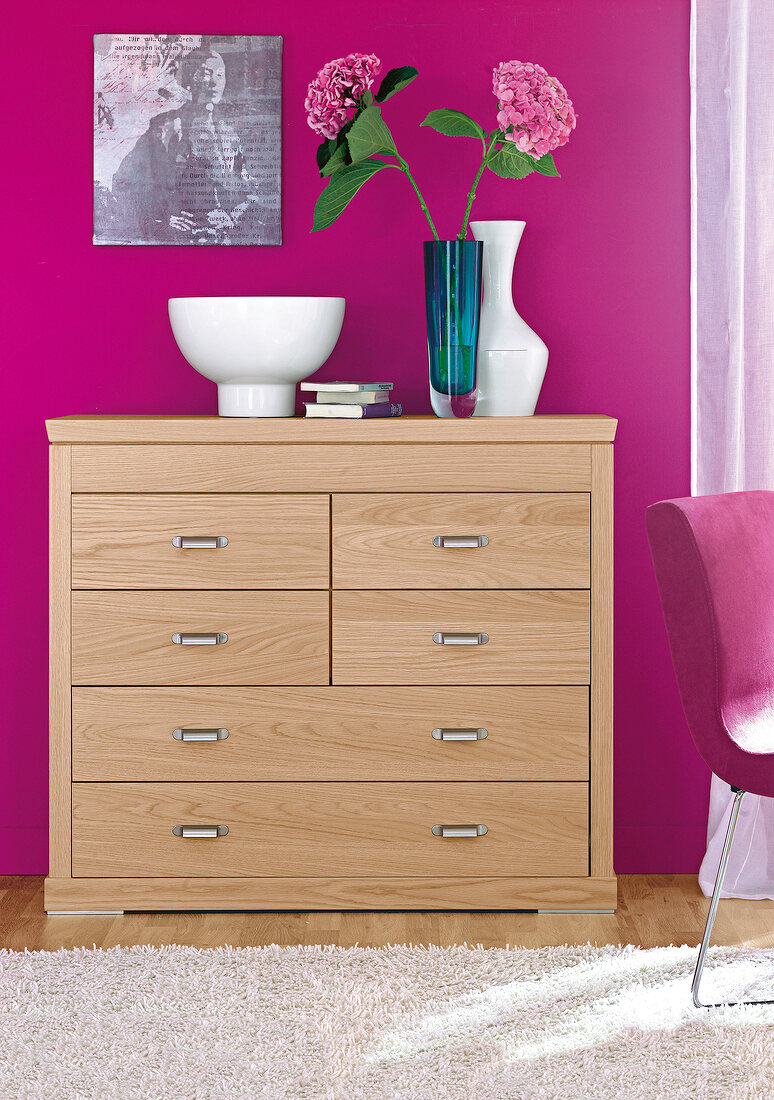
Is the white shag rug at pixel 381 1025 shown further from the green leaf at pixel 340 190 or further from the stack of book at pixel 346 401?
the green leaf at pixel 340 190

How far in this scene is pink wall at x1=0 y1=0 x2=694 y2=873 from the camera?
254cm

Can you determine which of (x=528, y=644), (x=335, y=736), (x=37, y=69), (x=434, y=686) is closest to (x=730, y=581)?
(x=528, y=644)

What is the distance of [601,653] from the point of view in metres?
2.28

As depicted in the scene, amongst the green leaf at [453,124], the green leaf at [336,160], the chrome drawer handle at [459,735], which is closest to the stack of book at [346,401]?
the green leaf at [336,160]

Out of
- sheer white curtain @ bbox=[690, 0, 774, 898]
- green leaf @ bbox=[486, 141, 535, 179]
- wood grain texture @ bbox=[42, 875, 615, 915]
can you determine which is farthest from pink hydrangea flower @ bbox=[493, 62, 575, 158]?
wood grain texture @ bbox=[42, 875, 615, 915]

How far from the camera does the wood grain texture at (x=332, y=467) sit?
2262mm

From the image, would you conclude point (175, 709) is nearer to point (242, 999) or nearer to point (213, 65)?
point (242, 999)

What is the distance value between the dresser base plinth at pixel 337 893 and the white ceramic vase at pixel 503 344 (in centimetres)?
99

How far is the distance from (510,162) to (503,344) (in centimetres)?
39

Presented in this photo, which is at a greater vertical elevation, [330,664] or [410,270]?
[410,270]

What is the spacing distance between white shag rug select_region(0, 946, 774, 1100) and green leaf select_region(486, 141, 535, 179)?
1.58 m

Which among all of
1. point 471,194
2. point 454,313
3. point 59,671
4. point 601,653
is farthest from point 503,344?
point 59,671

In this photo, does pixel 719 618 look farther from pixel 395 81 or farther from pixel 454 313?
pixel 395 81

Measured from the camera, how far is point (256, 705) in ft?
7.50
